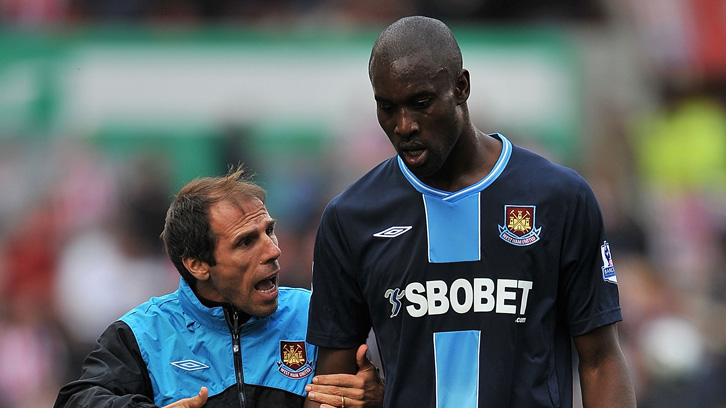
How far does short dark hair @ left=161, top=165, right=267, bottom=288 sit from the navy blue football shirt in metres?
0.75

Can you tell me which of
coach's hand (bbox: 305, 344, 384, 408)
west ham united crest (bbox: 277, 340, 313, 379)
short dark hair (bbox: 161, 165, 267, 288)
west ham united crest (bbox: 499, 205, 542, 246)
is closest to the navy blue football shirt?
west ham united crest (bbox: 499, 205, 542, 246)

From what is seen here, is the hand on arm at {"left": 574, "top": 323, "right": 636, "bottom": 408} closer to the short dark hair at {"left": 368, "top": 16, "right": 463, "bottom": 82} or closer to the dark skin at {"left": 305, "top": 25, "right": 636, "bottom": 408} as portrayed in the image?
the dark skin at {"left": 305, "top": 25, "right": 636, "bottom": 408}

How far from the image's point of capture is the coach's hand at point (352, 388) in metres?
4.11

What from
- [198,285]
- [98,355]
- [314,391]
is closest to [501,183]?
[314,391]

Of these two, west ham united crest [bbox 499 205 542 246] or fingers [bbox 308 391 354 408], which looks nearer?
west ham united crest [bbox 499 205 542 246]

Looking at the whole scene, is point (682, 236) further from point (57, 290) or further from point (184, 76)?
point (57, 290)

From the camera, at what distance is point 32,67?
11.1 meters

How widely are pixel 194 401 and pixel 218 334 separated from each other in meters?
0.35

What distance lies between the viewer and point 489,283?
3.84 metres

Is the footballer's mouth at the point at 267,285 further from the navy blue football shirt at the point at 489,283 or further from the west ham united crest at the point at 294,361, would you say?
the navy blue football shirt at the point at 489,283

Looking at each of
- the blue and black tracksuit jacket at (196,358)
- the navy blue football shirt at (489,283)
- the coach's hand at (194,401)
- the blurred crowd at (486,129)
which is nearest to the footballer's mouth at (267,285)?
the blue and black tracksuit jacket at (196,358)

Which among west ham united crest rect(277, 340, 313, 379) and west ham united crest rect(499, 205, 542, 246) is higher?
west ham united crest rect(499, 205, 542, 246)

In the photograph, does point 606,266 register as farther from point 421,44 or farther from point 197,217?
point 197,217

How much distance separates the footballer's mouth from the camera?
14.7 feet
